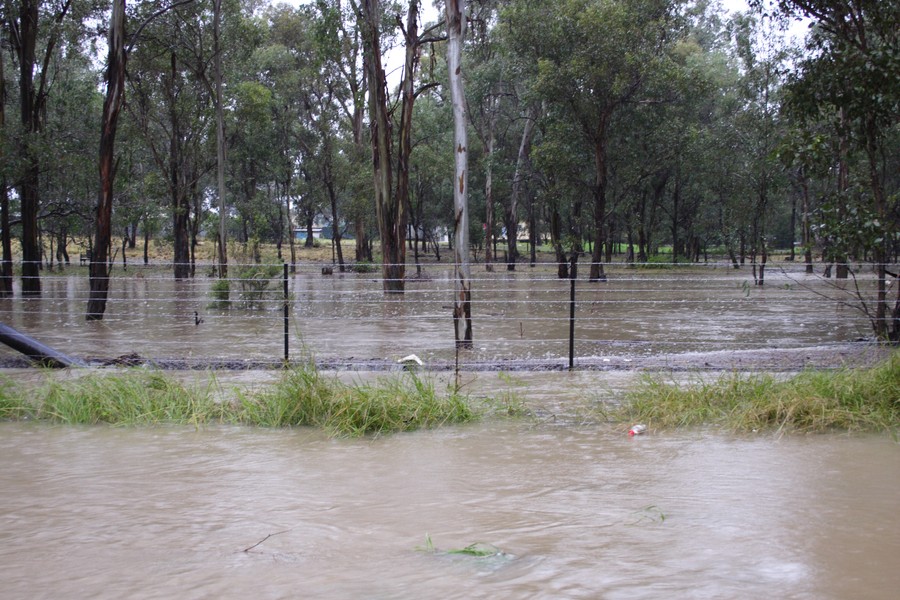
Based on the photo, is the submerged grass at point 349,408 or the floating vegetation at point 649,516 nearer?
the floating vegetation at point 649,516

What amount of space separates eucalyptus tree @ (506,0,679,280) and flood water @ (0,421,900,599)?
2490 centimetres

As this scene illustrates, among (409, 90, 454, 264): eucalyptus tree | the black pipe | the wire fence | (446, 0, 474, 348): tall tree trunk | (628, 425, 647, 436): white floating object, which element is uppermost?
(409, 90, 454, 264): eucalyptus tree

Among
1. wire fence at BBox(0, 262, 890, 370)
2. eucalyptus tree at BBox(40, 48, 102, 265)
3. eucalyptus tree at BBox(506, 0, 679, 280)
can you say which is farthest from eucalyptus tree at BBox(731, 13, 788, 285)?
eucalyptus tree at BBox(40, 48, 102, 265)

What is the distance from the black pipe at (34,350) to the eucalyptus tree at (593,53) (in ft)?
75.3

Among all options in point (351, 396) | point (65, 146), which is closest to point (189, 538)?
point (351, 396)

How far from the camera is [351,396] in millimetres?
7195

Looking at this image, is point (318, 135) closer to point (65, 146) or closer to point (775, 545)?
Answer: point (65, 146)

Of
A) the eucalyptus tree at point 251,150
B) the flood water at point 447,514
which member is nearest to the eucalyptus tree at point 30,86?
the eucalyptus tree at point 251,150

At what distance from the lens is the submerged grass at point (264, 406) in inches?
281

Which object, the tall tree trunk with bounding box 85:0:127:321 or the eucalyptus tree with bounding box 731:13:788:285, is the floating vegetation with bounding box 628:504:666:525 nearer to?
the tall tree trunk with bounding box 85:0:127:321

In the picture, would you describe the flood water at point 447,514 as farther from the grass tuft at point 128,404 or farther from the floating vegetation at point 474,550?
the grass tuft at point 128,404

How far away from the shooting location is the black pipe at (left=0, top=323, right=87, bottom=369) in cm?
991

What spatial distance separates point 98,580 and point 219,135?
30842 mm

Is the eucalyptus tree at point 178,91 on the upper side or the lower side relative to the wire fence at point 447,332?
upper
